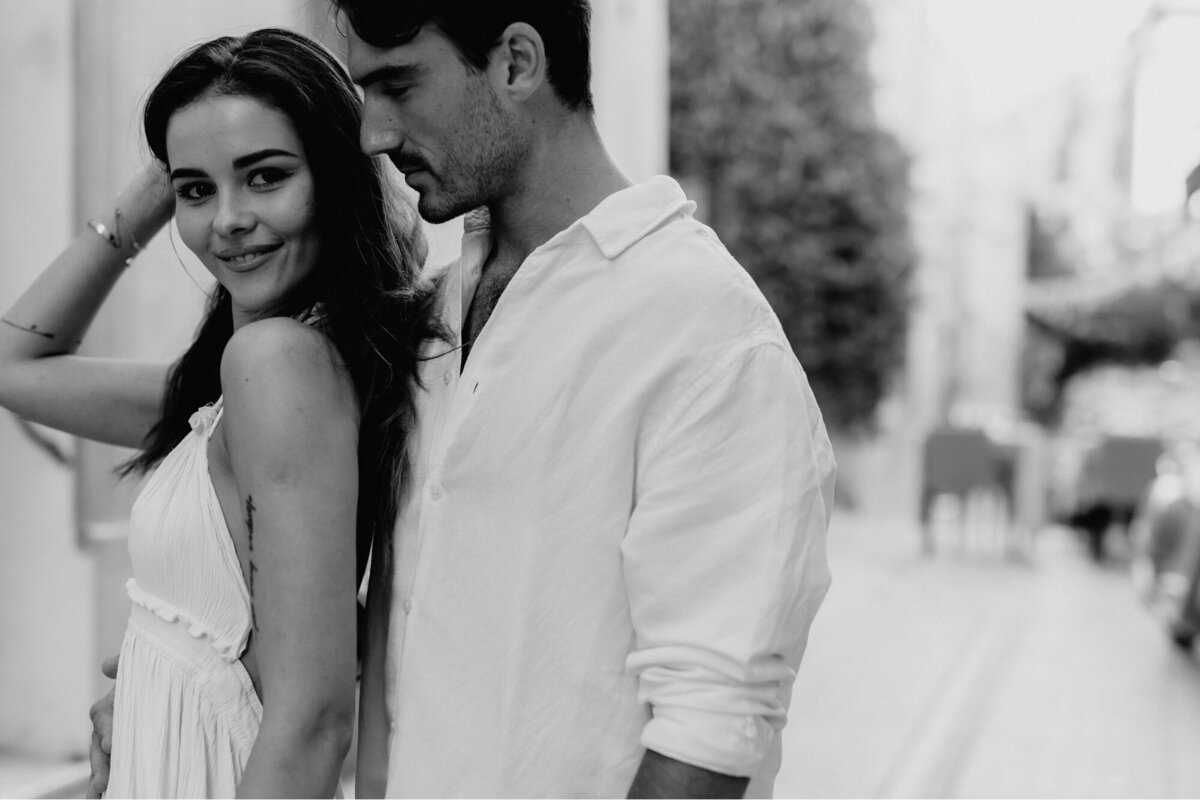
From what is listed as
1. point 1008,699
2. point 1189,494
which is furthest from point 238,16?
point 1189,494

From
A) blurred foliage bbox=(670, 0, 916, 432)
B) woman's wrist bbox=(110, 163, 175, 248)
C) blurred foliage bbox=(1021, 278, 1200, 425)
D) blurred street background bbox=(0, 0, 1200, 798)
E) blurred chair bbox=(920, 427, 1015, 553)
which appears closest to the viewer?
woman's wrist bbox=(110, 163, 175, 248)

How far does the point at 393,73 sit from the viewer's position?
141 centimetres

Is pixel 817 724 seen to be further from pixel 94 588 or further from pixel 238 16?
pixel 238 16

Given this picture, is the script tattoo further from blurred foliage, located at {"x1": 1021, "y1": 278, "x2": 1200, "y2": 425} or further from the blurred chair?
blurred foliage, located at {"x1": 1021, "y1": 278, "x2": 1200, "y2": 425}

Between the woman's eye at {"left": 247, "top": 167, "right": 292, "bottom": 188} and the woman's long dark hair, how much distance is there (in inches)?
1.5

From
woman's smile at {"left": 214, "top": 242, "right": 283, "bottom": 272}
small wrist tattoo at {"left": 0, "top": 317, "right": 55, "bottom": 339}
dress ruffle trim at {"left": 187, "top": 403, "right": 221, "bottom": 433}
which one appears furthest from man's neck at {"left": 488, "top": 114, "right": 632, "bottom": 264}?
small wrist tattoo at {"left": 0, "top": 317, "right": 55, "bottom": 339}

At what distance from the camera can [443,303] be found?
1.59 metres

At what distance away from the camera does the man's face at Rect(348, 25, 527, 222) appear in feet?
4.62

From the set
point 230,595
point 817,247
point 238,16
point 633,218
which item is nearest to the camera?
point 633,218

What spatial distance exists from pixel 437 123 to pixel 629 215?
0.25m

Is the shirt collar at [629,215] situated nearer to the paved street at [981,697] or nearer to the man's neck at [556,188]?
the man's neck at [556,188]

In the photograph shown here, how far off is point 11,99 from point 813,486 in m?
2.51

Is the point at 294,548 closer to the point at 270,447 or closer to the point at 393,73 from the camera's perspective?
the point at 270,447

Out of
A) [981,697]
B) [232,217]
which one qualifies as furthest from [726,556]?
[981,697]
